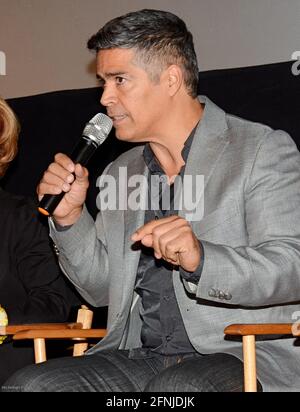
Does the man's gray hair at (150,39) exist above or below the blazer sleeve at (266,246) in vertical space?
above

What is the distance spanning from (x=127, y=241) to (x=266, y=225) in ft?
1.32

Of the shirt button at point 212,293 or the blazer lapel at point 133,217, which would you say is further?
the blazer lapel at point 133,217

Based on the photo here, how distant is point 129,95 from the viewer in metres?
2.03

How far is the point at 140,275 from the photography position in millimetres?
2070

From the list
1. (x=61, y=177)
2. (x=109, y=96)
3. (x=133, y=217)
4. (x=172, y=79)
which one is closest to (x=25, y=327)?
(x=133, y=217)

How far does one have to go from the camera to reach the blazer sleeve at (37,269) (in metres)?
2.35

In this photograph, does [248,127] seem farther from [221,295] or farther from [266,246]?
[221,295]

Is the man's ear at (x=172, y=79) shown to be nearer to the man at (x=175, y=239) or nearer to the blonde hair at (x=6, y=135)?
the man at (x=175, y=239)

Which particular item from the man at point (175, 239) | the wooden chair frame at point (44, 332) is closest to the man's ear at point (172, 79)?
the man at point (175, 239)

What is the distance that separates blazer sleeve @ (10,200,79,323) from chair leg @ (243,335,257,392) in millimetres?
751

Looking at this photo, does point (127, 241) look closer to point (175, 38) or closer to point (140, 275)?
point (140, 275)

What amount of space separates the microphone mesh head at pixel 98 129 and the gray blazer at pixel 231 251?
8.3 inches

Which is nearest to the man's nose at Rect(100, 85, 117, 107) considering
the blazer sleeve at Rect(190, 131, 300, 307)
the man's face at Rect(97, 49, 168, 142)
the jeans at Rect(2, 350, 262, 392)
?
the man's face at Rect(97, 49, 168, 142)

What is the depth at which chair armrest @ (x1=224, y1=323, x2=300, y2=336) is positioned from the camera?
5.57 feet
